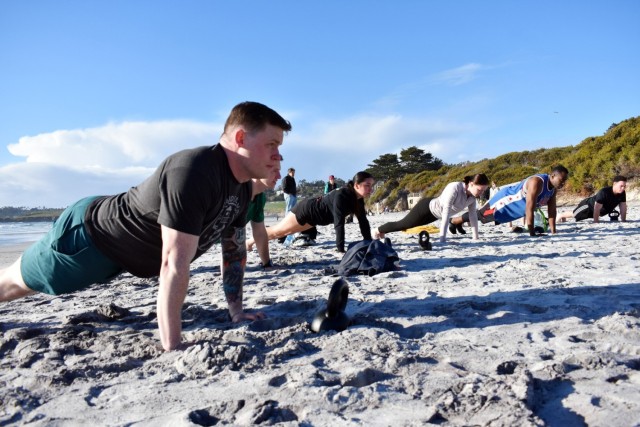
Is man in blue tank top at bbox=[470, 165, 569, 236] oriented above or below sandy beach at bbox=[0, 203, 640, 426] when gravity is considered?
above

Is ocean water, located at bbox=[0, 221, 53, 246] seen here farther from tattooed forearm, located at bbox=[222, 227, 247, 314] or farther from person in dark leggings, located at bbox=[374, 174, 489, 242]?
tattooed forearm, located at bbox=[222, 227, 247, 314]

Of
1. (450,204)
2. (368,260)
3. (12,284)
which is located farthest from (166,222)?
(450,204)

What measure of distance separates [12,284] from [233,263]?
1383 millimetres

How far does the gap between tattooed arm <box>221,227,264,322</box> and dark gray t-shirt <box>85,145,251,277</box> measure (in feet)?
1.25

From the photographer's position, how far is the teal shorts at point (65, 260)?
8.55 ft

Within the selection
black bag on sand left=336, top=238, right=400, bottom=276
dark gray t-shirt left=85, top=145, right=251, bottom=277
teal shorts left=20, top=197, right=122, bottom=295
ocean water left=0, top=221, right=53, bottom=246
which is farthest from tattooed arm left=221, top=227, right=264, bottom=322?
ocean water left=0, top=221, right=53, bottom=246

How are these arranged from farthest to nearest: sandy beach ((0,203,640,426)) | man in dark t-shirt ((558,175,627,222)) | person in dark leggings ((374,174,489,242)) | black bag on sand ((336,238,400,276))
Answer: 1. man in dark t-shirt ((558,175,627,222))
2. person in dark leggings ((374,174,489,242))
3. black bag on sand ((336,238,400,276))
4. sandy beach ((0,203,640,426))

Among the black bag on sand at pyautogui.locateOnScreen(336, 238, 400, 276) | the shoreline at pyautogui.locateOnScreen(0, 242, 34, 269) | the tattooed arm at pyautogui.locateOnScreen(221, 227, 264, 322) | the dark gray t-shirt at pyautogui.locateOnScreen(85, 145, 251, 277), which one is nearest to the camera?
the dark gray t-shirt at pyautogui.locateOnScreen(85, 145, 251, 277)

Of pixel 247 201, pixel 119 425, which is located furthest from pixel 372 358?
pixel 247 201

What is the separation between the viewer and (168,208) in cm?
223

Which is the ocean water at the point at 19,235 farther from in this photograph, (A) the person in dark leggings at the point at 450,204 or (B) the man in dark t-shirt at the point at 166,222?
(B) the man in dark t-shirt at the point at 166,222

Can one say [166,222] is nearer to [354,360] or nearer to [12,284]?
[354,360]

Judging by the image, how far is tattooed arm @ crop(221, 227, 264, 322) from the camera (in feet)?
9.67

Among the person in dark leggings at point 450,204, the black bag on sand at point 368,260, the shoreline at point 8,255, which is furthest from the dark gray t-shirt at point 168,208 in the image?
the shoreline at point 8,255
